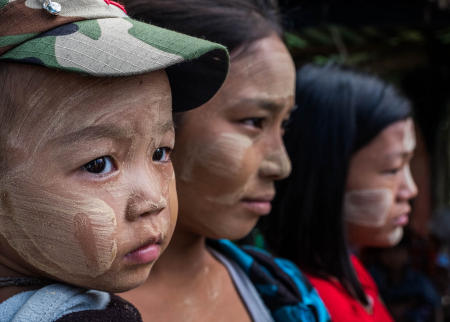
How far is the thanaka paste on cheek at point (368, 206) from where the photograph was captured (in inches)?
84.0

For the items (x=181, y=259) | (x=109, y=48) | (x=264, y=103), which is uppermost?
(x=109, y=48)

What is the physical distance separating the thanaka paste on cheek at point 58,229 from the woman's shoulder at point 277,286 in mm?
731

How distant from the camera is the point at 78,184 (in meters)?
0.87

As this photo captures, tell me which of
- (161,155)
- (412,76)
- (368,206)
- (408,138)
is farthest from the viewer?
(412,76)

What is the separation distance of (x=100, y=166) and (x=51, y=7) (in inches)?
10.4

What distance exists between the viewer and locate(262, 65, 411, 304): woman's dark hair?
2.00m

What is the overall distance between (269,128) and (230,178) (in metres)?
0.19

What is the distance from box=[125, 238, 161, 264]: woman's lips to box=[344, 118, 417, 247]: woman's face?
4.35 ft

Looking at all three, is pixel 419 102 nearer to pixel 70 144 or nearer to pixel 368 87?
pixel 368 87

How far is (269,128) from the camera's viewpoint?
144cm

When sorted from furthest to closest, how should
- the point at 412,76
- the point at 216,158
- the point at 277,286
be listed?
the point at 412,76 < the point at 277,286 < the point at 216,158

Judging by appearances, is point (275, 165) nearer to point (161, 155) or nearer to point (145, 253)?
point (161, 155)

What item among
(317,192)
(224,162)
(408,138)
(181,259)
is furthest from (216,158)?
(408,138)

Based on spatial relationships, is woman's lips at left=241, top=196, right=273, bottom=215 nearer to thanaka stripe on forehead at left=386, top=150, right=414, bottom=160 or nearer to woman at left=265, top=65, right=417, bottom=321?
woman at left=265, top=65, right=417, bottom=321
